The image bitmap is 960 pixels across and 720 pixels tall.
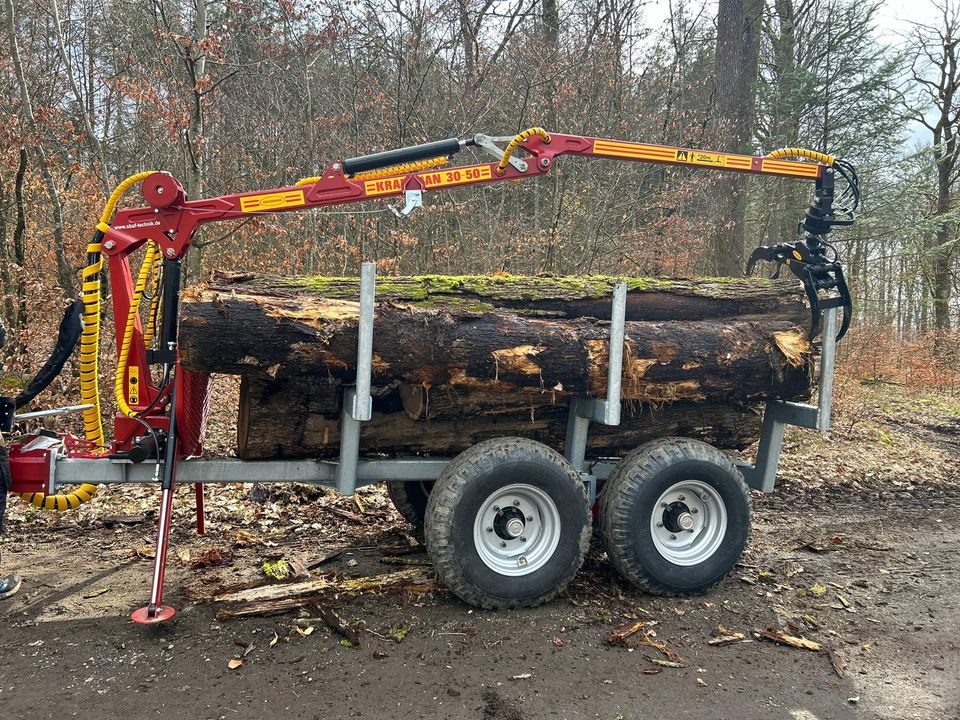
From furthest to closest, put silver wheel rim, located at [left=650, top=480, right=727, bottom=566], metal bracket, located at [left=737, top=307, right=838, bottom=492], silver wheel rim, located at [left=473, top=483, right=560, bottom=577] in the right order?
metal bracket, located at [left=737, top=307, right=838, bottom=492] < silver wheel rim, located at [left=650, top=480, right=727, bottom=566] < silver wheel rim, located at [left=473, top=483, right=560, bottom=577]

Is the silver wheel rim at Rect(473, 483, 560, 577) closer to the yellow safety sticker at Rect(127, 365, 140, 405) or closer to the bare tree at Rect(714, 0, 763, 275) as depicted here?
the yellow safety sticker at Rect(127, 365, 140, 405)

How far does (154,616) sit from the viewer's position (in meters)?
3.85

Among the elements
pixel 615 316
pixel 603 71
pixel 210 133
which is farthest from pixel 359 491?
pixel 603 71

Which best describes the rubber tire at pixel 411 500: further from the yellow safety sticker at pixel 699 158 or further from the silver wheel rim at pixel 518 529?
the yellow safety sticker at pixel 699 158

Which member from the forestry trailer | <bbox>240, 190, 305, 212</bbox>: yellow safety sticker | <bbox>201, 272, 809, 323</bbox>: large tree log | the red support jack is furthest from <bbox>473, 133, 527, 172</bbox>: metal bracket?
the red support jack

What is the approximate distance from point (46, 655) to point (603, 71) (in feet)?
39.8

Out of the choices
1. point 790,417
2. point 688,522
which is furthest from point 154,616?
point 790,417

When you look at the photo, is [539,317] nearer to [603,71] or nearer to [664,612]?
[664,612]

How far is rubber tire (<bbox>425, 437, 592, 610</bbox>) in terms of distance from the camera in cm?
434

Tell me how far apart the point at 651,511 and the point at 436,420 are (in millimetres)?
1567

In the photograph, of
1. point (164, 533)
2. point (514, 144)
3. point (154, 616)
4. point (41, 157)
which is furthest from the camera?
A: point (41, 157)

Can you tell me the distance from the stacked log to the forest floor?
110 centimetres

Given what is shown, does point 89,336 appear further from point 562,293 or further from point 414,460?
point 562,293

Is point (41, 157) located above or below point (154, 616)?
above
